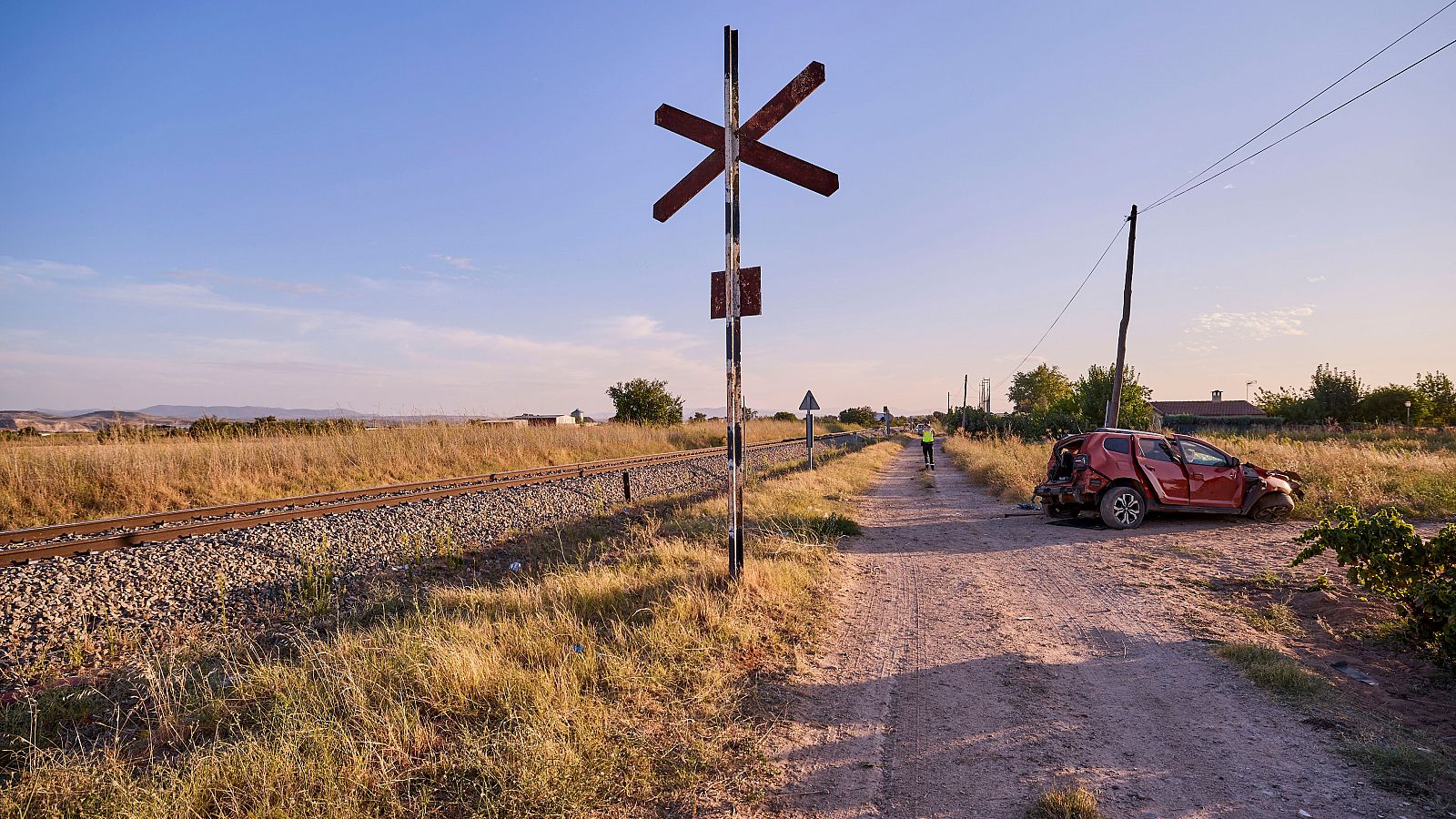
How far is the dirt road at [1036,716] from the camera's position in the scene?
3012 millimetres

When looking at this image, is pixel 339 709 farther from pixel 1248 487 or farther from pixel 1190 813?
pixel 1248 487

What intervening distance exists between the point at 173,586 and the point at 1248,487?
15459 mm

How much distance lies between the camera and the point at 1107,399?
32.6m

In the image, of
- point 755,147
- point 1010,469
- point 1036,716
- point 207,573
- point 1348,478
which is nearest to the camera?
point 1036,716

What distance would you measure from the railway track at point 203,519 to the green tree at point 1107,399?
2541 centimetres

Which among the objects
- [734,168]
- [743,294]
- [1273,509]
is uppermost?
[734,168]

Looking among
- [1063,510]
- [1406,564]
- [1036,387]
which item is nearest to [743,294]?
[1406,564]

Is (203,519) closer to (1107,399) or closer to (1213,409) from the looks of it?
(1107,399)

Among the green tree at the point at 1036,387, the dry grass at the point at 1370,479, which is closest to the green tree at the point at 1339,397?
the green tree at the point at 1036,387

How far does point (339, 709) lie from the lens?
375 centimetres

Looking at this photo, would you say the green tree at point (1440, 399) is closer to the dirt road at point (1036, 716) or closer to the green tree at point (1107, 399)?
the green tree at point (1107, 399)

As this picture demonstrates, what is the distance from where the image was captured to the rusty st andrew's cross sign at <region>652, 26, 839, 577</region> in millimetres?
5664

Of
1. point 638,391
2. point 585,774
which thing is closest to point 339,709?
point 585,774

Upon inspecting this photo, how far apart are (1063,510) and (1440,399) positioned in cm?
7318
